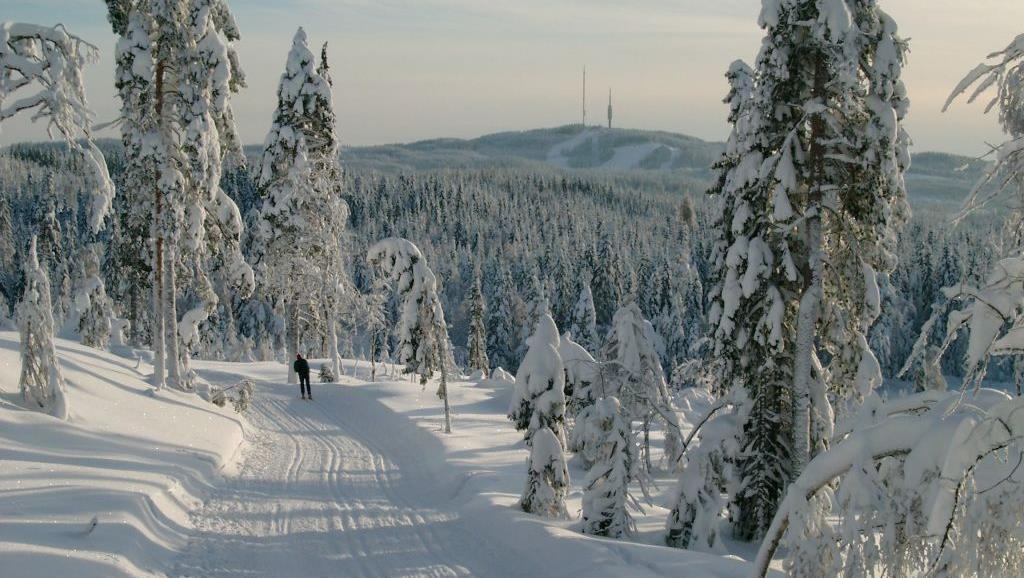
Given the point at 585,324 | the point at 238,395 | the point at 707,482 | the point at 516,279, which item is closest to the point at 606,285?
the point at 585,324

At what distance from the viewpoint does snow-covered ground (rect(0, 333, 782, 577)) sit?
32.8 ft

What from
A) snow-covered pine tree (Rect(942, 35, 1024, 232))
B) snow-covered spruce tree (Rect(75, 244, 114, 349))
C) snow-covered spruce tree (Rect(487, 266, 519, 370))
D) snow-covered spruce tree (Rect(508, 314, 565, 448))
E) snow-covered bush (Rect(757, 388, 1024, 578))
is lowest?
snow-covered spruce tree (Rect(487, 266, 519, 370))

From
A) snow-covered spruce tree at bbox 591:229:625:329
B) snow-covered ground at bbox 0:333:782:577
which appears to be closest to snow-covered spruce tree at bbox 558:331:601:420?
snow-covered ground at bbox 0:333:782:577

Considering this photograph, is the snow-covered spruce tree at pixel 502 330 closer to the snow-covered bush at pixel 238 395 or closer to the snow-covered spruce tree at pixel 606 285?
the snow-covered spruce tree at pixel 606 285

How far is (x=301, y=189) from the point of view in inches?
1240

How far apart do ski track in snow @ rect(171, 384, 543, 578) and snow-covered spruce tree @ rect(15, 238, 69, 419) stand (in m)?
3.40

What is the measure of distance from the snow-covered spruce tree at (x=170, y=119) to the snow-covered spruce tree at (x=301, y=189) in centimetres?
1054

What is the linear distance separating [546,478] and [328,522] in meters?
3.85

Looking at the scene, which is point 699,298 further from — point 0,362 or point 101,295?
point 0,362

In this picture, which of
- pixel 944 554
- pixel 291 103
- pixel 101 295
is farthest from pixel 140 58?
pixel 101 295

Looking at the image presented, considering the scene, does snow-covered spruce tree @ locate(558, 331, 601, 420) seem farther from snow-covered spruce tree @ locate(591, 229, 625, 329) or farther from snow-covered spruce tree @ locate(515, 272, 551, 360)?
snow-covered spruce tree @ locate(591, 229, 625, 329)

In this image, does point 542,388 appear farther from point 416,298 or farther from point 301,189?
point 301,189

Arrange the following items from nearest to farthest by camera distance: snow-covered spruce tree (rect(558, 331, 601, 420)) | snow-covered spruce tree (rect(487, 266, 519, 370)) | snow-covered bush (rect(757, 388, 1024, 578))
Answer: snow-covered bush (rect(757, 388, 1024, 578)) < snow-covered spruce tree (rect(558, 331, 601, 420)) < snow-covered spruce tree (rect(487, 266, 519, 370))

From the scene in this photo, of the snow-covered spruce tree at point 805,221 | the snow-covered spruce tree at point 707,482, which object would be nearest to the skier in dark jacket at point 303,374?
the snow-covered spruce tree at point 707,482
